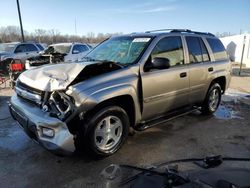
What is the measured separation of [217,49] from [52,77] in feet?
13.3

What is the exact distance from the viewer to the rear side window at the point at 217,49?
18.8ft

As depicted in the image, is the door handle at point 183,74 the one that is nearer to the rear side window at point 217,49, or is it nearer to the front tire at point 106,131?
the rear side window at point 217,49

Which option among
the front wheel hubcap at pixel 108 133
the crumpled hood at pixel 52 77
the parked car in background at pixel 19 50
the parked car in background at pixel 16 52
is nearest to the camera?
the crumpled hood at pixel 52 77

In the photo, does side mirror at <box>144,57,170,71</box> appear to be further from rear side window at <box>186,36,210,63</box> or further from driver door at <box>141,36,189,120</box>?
rear side window at <box>186,36,210,63</box>

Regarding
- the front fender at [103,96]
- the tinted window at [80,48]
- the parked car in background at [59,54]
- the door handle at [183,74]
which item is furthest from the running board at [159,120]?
the tinted window at [80,48]

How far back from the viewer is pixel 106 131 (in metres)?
3.71

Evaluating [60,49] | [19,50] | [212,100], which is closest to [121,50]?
[212,100]

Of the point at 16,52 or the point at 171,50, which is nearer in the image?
the point at 171,50

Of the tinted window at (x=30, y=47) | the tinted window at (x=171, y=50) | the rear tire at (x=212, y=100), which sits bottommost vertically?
the rear tire at (x=212, y=100)

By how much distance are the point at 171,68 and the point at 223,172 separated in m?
2.79

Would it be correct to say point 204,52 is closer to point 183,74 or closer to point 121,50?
point 183,74

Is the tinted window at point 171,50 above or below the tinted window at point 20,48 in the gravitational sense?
above

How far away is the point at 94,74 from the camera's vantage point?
3.65 meters

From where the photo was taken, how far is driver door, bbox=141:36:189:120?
4.14 meters
